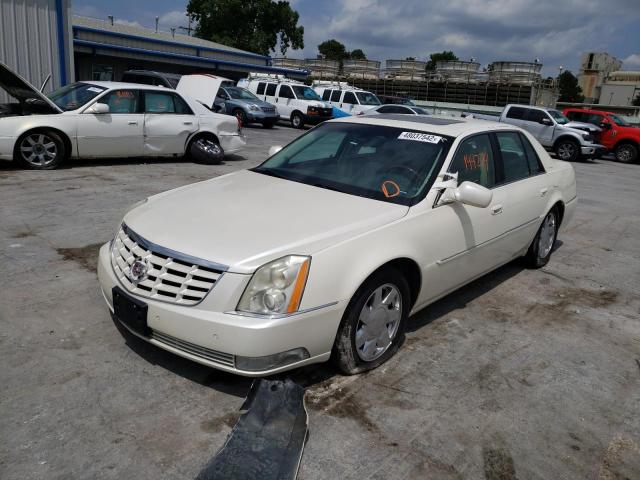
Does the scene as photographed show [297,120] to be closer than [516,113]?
No

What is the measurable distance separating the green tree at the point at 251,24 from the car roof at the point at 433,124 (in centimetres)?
6261

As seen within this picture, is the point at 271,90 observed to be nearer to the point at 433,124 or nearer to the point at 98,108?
the point at 98,108

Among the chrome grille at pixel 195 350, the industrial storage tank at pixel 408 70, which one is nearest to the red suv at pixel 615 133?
the industrial storage tank at pixel 408 70

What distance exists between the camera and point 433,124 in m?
4.46

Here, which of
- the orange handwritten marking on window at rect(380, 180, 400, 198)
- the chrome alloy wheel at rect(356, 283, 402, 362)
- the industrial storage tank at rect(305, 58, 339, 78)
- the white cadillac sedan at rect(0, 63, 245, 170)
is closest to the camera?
the chrome alloy wheel at rect(356, 283, 402, 362)

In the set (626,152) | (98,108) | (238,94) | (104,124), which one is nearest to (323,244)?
(98,108)

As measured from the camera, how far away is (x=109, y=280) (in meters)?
3.29

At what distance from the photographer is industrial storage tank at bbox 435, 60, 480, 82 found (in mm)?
35656

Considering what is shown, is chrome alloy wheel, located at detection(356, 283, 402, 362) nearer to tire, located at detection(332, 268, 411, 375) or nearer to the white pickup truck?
tire, located at detection(332, 268, 411, 375)

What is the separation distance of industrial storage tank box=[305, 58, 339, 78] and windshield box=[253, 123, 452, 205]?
129 ft

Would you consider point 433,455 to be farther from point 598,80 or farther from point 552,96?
point 598,80

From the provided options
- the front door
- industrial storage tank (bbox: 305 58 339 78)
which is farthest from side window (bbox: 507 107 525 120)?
industrial storage tank (bbox: 305 58 339 78)

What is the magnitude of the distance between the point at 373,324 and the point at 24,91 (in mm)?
7666

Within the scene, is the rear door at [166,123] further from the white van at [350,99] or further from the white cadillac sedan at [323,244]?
the white van at [350,99]
